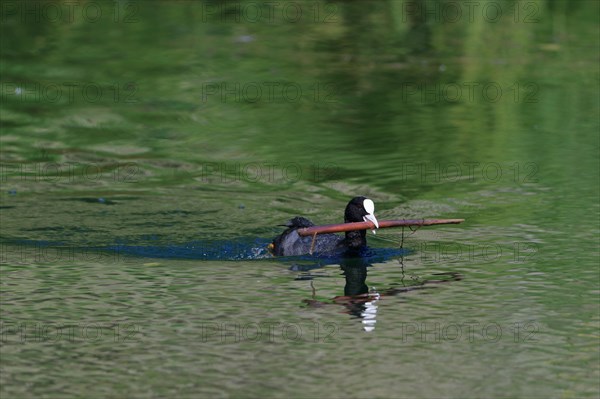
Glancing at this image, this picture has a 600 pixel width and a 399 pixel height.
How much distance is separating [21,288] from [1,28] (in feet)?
46.7

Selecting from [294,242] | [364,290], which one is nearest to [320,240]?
[294,242]

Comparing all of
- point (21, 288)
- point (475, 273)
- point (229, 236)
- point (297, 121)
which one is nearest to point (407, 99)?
point (297, 121)

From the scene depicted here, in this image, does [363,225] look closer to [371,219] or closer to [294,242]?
[371,219]

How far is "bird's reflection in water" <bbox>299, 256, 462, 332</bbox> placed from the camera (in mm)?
9734

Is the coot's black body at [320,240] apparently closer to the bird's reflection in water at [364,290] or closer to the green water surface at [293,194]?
the green water surface at [293,194]

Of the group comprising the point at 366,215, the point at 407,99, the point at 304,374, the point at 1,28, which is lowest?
the point at 304,374

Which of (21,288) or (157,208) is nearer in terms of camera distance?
(21,288)

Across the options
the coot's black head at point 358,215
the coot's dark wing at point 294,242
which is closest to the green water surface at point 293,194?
the coot's dark wing at point 294,242

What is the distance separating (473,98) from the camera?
19047 millimetres

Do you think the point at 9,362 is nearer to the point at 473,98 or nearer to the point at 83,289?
the point at 83,289

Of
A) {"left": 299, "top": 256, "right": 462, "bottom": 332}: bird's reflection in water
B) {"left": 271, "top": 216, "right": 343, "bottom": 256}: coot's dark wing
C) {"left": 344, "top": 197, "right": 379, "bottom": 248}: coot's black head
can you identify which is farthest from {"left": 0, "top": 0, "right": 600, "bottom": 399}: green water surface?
{"left": 344, "top": 197, "right": 379, "bottom": 248}: coot's black head

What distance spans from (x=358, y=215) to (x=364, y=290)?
4.34 ft

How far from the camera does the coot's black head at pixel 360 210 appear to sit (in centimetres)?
1152

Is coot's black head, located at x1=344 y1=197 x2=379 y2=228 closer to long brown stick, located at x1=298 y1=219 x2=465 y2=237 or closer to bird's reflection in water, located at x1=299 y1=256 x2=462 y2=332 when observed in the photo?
long brown stick, located at x1=298 y1=219 x2=465 y2=237
